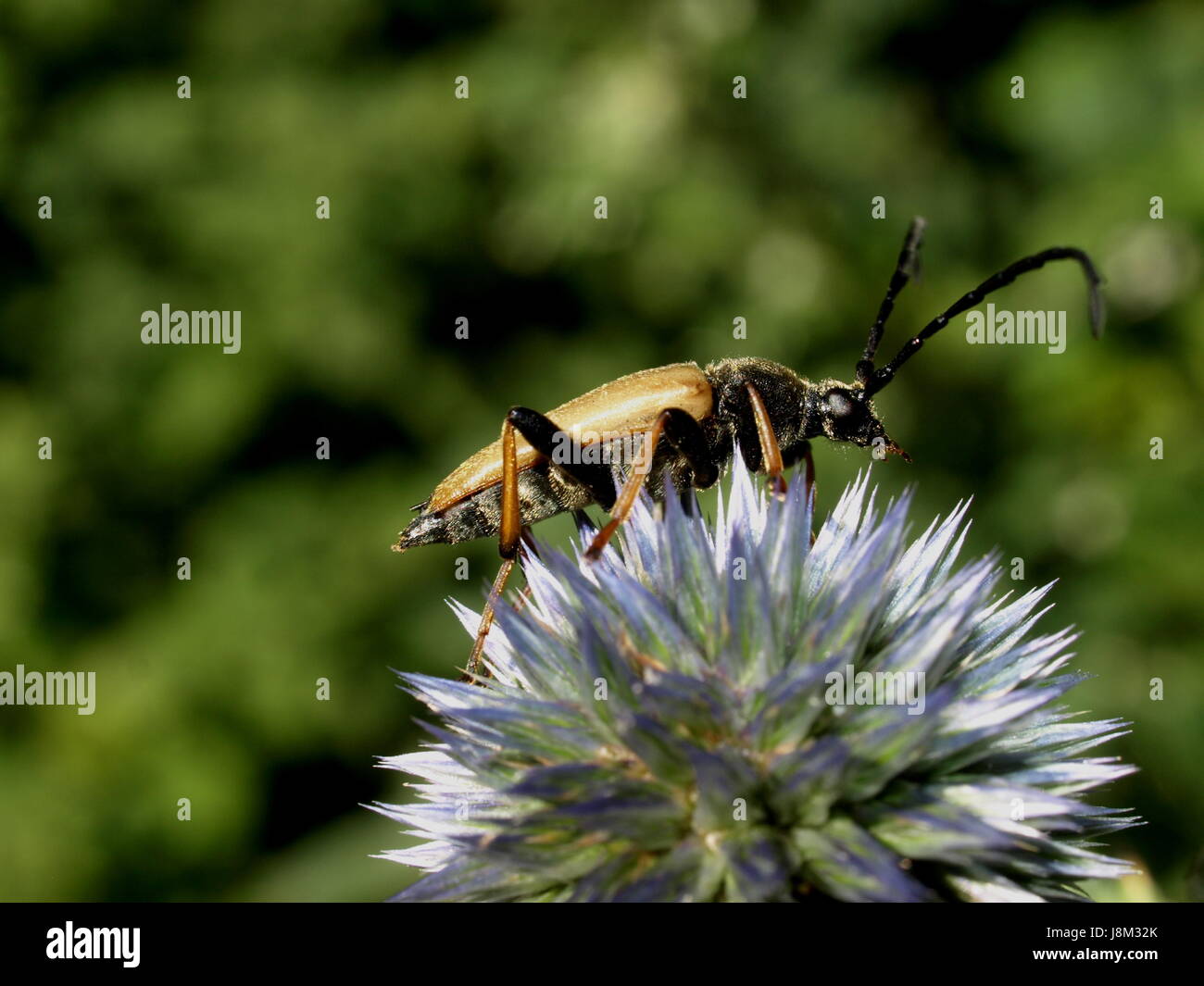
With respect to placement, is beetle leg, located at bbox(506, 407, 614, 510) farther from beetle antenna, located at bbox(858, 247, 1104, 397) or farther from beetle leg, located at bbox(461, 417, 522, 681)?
beetle antenna, located at bbox(858, 247, 1104, 397)

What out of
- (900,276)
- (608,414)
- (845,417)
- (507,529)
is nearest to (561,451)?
(608,414)

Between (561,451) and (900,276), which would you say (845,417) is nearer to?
(900,276)

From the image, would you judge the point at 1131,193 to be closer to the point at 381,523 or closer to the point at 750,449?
the point at 750,449

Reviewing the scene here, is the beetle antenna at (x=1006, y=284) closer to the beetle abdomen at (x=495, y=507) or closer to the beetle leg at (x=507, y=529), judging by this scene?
the beetle abdomen at (x=495, y=507)

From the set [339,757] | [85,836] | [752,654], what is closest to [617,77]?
[339,757]
